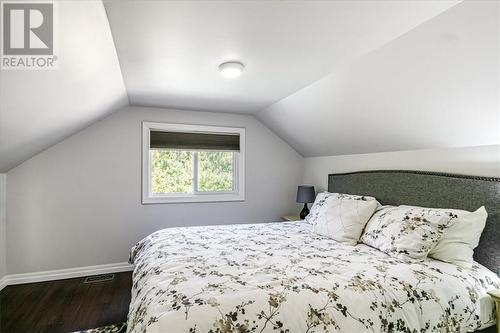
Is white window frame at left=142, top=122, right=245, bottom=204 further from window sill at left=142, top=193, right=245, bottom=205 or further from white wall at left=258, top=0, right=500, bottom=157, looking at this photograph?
white wall at left=258, top=0, right=500, bottom=157

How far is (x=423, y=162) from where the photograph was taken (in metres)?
2.46

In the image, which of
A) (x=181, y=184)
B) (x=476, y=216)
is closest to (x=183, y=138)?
(x=181, y=184)

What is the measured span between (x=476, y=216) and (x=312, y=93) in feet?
5.73

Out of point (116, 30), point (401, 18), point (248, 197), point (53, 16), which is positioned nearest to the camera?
point (53, 16)

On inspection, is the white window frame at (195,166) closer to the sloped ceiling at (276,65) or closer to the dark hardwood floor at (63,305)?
the sloped ceiling at (276,65)

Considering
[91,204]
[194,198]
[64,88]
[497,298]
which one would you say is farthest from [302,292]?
[91,204]

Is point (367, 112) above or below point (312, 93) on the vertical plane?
below

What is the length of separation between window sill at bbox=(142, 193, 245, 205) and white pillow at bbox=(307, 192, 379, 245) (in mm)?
1448

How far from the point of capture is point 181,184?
3732 mm

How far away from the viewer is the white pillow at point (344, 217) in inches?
92.0

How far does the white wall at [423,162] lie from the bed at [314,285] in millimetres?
119

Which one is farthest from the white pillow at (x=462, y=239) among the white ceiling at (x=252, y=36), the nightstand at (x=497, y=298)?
the white ceiling at (x=252, y=36)

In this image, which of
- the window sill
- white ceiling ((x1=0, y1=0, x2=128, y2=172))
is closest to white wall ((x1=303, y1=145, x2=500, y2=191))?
the window sill

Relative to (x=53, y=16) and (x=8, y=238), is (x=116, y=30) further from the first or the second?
(x=8, y=238)
